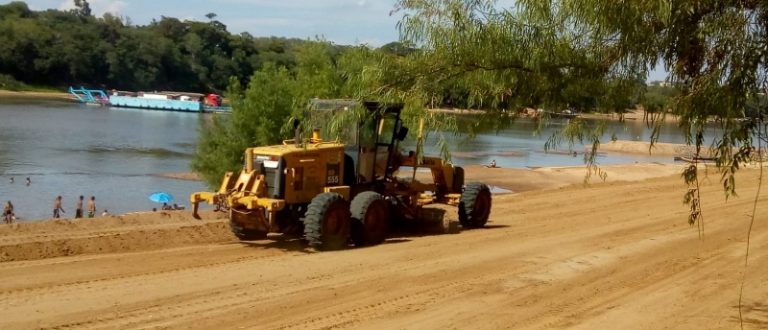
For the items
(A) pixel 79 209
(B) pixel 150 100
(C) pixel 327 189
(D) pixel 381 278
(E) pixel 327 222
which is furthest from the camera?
(B) pixel 150 100

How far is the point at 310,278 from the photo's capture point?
37.0ft

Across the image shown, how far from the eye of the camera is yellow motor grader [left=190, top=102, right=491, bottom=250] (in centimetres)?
1343

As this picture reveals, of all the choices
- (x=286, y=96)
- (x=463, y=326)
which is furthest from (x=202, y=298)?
(x=286, y=96)

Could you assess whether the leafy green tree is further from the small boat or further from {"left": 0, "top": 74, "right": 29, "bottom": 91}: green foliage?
{"left": 0, "top": 74, "right": 29, "bottom": 91}: green foliage

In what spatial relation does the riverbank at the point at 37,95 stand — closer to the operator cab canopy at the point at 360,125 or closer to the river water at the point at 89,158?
the river water at the point at 89,158

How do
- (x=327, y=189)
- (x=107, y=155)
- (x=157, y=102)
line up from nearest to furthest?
(x=327, y=189)
(x=107, y=155)
(x=157, y=102)

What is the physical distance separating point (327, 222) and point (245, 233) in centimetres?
175

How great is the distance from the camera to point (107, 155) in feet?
164

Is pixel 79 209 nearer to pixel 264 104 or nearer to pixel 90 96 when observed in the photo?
pixel 264 104

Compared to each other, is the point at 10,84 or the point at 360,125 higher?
the point at 360,125

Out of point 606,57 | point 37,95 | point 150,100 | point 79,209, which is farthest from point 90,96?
point 606,57

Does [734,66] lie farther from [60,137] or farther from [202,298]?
[60,137]

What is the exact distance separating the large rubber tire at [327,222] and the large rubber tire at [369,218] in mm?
337

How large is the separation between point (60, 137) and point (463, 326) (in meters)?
54.7
